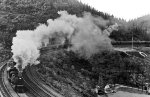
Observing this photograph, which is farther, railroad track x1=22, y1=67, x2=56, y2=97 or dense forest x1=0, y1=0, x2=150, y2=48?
dense forest x1=0, y1=0, x2=150, y2=48

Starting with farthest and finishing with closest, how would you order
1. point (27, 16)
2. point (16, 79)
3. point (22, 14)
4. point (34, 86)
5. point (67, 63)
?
point (22, 14) < point (27, 16) < point (67, 63) < point (34, 86) < point (16, 79)

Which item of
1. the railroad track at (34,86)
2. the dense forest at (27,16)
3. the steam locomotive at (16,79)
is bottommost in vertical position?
the railroad track at (34,86)

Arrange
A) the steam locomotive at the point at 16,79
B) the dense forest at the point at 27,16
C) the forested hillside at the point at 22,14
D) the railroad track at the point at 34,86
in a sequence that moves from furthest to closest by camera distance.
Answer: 1. the dense forest at the point at 27,16
2. the forested hillside at the point at 22,14
3. the railroad track at the point at 34,86
4. the steam locomotive at the point at 16,79

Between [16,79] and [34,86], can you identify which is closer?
[16,79]

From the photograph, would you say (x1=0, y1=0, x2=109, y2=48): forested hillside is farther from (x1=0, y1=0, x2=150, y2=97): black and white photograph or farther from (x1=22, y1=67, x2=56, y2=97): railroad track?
(x1=22, y1=67, x2=56, y2=97): railroad track

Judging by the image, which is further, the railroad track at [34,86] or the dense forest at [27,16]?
the dense forest at [27,16]

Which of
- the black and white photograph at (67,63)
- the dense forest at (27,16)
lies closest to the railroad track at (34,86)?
the black and white photograph at (67,63)

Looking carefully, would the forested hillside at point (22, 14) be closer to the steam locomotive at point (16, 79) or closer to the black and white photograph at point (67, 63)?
the black and white photograph at point (67, 63)

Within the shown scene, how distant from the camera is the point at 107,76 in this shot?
65562 millimetres

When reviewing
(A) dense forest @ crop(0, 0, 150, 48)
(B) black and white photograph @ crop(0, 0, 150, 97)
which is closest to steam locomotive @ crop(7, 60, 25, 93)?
(B) black and white photograph @ crop(0, 0, 150, 97)

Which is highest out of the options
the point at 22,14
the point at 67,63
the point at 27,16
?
the point at 22,14

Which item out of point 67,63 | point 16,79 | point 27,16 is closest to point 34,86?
point 16,79

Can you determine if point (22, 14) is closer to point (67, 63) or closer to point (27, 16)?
point (27, 16)

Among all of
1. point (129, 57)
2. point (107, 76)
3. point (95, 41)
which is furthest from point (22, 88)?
point (129, 57)
